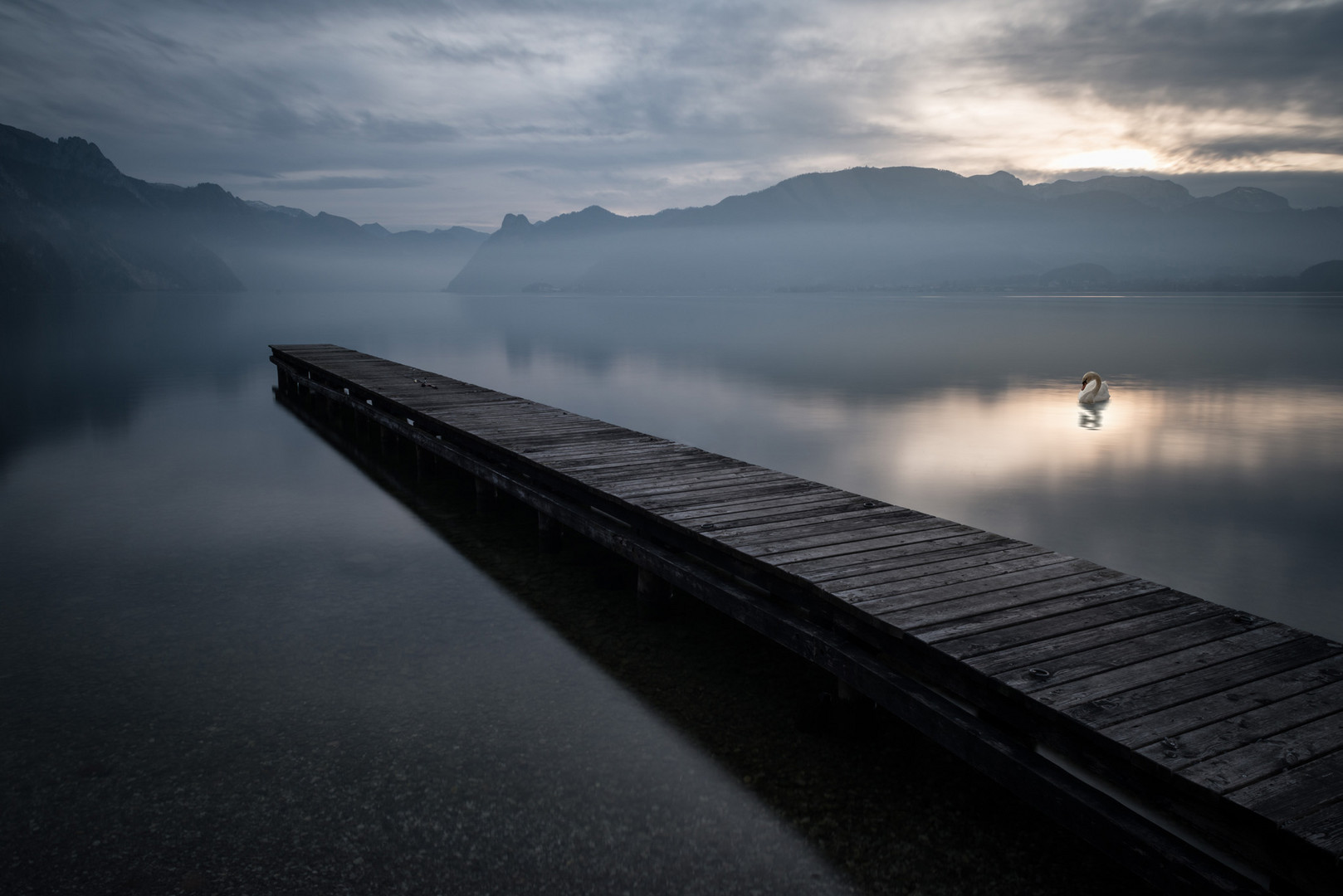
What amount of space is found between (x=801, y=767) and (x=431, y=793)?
2.11 metres

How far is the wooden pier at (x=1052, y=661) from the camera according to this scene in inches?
128

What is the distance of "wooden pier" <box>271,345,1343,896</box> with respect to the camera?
10.6ft

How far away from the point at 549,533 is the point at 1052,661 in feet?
18.6

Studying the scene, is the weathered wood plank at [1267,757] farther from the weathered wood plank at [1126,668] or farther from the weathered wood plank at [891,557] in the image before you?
the weathered wood plank at [891,557]

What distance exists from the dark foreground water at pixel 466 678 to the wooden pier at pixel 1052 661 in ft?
2.01

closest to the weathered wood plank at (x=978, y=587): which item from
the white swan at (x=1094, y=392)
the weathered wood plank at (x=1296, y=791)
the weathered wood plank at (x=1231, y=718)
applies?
the weathered wood plank at (x=1231, y=718)

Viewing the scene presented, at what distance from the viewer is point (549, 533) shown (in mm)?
8914

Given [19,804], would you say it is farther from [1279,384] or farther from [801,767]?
[1279,384]

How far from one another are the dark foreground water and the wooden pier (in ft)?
2.01

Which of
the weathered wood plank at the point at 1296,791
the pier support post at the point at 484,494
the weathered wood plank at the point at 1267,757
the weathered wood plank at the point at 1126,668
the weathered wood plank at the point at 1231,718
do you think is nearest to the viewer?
the weathered wood plank at the point at 1296,791

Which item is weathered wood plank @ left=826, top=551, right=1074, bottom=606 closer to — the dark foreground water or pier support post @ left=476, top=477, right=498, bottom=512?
the dark foreground water

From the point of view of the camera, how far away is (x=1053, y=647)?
436 centimetres

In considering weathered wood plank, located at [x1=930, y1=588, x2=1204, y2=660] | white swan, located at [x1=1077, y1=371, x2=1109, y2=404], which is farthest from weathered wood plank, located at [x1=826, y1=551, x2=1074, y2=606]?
white swan, located at [x1=1077, y1=371, x2=1109, y2=404]

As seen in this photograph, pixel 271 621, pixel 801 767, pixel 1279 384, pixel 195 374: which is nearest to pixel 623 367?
pixel 195 374
